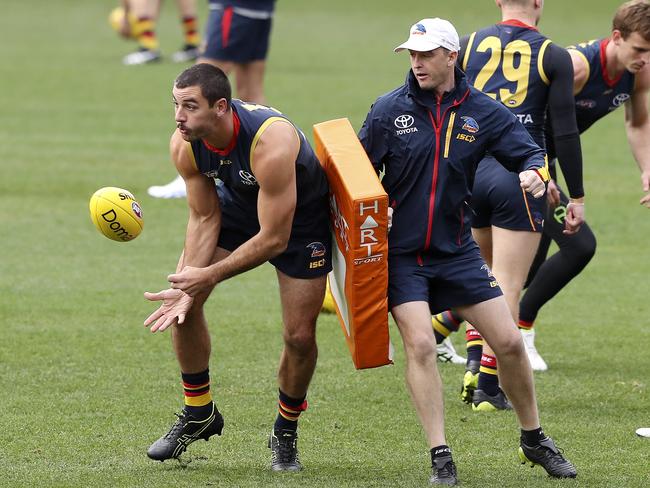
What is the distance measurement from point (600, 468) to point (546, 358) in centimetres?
234

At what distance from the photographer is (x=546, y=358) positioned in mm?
8633

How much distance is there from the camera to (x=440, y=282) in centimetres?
618

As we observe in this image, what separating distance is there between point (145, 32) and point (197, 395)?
15994 mm

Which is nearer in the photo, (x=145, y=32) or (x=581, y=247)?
(x=581, y=247)

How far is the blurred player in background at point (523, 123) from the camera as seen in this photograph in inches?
288

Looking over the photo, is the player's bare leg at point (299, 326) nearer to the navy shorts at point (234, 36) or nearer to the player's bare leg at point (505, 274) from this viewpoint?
the player's bare leg at point (505, 274)

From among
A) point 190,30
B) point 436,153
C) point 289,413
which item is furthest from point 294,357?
point 190,30

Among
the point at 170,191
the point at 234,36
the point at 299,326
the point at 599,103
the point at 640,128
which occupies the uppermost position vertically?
the point at 599,103

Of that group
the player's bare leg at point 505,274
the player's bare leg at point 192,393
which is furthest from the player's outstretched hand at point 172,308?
the player's bare leg at point 505,274

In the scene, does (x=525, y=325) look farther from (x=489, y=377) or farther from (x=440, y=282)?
(x=440, y=282)

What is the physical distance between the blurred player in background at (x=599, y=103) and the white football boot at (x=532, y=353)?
0.06 m

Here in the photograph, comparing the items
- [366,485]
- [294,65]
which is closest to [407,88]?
[366,485]

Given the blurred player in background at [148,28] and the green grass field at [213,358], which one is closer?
the green grass field at [213,358]

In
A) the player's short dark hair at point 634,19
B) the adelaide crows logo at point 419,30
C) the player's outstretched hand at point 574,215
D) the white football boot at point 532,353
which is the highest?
the adelaide crows logo at point 419,30
